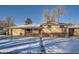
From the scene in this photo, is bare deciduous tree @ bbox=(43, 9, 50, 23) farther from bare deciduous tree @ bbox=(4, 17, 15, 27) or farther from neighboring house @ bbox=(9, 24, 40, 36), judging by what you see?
bare deciduous tree @ bbox=(4, 17, 15, 27)

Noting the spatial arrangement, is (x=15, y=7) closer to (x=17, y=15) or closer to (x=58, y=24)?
(x=17, y=15)

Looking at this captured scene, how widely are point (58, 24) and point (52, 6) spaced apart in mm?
198

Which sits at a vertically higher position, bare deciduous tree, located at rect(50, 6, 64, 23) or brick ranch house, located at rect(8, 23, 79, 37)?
bare deciduous tree, located at rect(50, 6, 64, 23)

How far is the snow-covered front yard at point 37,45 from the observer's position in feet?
13.7

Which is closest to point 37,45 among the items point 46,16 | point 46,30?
point 46,30

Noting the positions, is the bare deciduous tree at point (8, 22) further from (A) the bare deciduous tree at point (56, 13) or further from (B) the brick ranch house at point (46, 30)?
(A) the bare deciduous tree at point (56, 13)

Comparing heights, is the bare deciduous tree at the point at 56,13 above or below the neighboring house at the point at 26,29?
above

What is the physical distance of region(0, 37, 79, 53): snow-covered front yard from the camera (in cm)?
416

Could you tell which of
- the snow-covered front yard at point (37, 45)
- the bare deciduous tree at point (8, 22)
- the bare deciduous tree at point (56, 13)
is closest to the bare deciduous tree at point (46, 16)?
the bare deciduous tree at point (56, 13)

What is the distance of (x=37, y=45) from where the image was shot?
4188mm

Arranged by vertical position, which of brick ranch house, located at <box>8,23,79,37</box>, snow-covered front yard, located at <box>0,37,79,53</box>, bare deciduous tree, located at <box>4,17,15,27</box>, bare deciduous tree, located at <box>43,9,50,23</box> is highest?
bare deciduous tree, located at <box>43,9,50,23</box>

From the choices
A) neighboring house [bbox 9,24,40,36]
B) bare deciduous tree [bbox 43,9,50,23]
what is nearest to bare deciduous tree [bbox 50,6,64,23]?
bare deciduous tree [bbox 43,9,50,23]

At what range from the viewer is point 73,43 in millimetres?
4172

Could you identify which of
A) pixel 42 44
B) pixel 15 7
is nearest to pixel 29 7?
pixel 15 7
